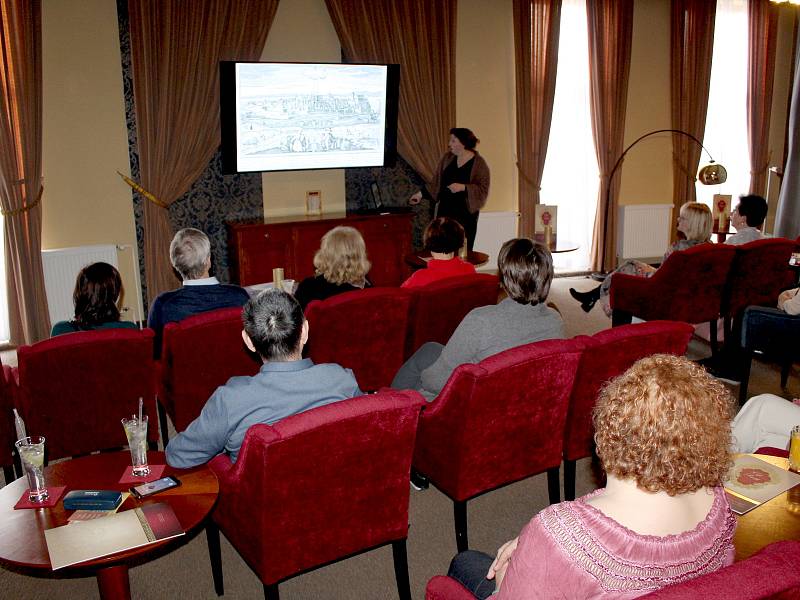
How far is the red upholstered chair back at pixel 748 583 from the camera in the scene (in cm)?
119

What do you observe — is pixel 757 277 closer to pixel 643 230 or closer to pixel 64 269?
pixel 643 230

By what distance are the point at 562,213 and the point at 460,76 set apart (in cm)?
196

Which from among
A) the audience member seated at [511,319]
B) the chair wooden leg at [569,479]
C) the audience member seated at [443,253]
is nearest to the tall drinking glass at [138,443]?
the audience member seated at [511,319]

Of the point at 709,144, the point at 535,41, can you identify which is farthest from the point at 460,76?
the point at 709,144

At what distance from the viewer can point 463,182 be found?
6.44 metres

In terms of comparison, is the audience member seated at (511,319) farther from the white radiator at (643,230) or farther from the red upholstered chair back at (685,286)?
the white radiator at (643,230)

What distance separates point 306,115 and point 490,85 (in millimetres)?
2079

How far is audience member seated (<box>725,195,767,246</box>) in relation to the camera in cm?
539

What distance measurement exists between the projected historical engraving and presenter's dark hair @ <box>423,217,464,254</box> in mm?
2789

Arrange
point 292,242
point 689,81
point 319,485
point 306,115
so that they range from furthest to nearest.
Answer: point 689,81, point 306,115, point 292,242, point 319,485

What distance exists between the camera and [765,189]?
9008mm

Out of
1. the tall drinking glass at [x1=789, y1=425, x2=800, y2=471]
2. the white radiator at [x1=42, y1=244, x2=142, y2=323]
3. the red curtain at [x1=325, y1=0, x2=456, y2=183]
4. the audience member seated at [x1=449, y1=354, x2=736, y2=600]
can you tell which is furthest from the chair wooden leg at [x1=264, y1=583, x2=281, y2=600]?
the red curtain at [x1=325, y1=0, x2=456, y2=183]

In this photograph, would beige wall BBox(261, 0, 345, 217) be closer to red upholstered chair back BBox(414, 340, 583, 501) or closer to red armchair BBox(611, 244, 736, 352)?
red armchair BBox(611, 244, 736, 352)

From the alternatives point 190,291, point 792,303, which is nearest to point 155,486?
point 190,291
